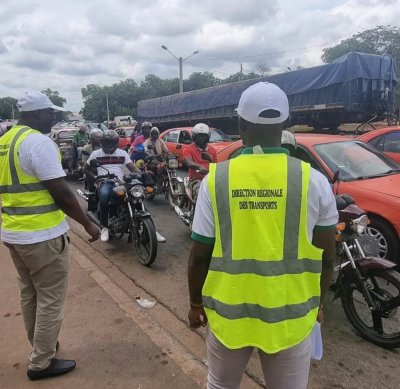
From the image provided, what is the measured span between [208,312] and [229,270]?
230mm

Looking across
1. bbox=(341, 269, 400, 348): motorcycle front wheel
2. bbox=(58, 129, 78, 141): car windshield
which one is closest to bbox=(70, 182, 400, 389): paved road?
bbox=(341, 269, 400, 348): motorcycle front wheel

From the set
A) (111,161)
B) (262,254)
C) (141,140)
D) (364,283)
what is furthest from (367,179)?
(141,140)

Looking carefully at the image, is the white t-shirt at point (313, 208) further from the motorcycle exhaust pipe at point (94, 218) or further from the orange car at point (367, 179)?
the motorcycle exhaust pipe at point (94, 218)

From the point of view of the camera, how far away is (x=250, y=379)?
2.75 m

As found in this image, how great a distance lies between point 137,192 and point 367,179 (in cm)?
284

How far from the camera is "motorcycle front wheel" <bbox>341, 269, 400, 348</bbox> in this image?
10.2 feet

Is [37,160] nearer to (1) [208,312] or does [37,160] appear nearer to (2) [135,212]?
(1) [208,312]

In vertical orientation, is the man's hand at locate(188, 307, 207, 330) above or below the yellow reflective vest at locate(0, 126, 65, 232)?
below

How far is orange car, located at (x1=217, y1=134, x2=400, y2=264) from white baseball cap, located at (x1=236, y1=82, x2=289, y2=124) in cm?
289

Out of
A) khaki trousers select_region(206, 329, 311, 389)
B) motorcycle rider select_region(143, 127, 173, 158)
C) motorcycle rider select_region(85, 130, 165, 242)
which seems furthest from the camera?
motorcycle rider select_region(143, 127, 173, 158)

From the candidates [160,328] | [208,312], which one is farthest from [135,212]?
[208,312]

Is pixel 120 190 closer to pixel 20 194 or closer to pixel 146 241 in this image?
pixel 146 241

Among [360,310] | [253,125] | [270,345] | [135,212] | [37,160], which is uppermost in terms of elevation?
[253,125]

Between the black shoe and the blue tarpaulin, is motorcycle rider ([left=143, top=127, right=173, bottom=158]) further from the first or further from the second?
the black shoe
